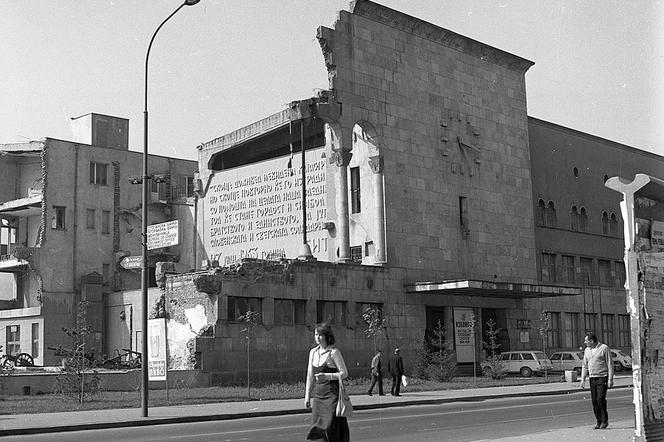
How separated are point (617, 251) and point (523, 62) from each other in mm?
17014

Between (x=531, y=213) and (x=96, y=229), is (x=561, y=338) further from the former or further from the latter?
(x=96, y=229)

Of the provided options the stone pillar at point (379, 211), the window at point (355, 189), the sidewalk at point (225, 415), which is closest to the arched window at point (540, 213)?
the window at point (355, 189)

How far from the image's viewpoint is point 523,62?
2148 inches

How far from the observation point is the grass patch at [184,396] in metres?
26.2

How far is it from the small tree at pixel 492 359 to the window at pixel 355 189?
9.39 m

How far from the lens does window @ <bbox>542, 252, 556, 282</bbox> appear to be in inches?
2186

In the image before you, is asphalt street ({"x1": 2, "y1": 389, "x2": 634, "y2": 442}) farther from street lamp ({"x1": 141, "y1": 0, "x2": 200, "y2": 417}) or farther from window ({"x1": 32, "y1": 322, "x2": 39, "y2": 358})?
window ({"x1": 32, "y1": 322, "x2": 39, "y2": 358})

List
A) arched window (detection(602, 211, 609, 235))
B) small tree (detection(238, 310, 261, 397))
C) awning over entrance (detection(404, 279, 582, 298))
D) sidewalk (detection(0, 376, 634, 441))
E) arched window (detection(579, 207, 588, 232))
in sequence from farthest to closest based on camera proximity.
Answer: arched window (detection(602, 211, 609, 235)), arched window (detection(579, 207, 588, 232)), awning over entrance (detection(404, 279, 582, 298)), small tree (detection(238, 310, 261, 397)), sidewalk (detection(0, 376, 634, 441))

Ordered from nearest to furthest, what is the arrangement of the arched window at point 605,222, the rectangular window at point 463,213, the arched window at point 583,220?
the rectangular window at point 463,213 → the arched window at point 583,220 → the arched window at point 605,222

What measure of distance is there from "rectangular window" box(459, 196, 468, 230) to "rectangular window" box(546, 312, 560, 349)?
11499mm

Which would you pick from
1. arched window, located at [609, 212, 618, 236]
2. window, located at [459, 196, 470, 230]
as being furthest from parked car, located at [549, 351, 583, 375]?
arched window, located at [609, 212, 618, 236]

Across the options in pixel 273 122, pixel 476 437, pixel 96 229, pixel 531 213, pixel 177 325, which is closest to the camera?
pixel 476 437

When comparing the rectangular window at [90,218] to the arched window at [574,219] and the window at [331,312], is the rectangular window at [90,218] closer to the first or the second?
the window at [331,312]

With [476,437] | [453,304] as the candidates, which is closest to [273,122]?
[453,304]
